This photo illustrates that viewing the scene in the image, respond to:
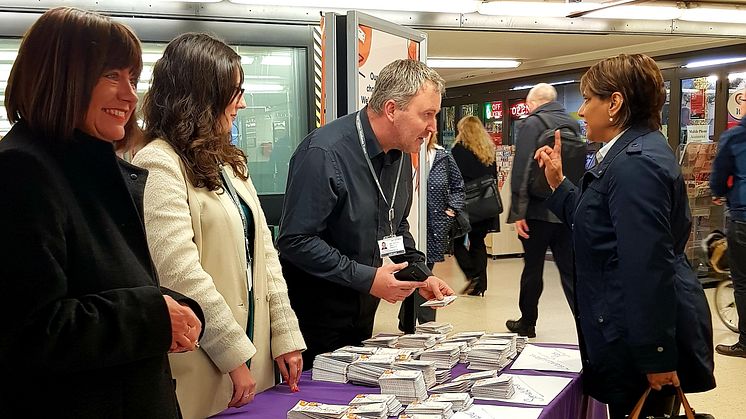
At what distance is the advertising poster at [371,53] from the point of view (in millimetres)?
4078

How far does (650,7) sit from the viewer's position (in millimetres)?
6590

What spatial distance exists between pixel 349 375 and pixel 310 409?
0.35 metres

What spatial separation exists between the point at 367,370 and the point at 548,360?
71cm

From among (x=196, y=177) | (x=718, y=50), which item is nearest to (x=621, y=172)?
(x=196, y=177)

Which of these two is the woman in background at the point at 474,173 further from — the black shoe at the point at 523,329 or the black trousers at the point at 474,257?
the black shoe at the point at 523,329

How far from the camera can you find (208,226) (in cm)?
187

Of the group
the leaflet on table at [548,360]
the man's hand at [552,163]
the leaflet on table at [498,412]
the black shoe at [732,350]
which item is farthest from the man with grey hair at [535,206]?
the leaflet on table at [498,412]

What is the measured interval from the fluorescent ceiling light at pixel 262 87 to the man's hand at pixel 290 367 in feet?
13.0

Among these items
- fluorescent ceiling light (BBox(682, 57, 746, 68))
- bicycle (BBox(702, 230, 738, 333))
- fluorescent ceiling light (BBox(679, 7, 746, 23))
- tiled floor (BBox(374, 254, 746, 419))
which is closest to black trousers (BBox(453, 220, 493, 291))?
tiled floor (BBox(374, 254, 746, 419))

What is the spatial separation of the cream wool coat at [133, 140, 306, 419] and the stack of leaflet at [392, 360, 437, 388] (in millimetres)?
422

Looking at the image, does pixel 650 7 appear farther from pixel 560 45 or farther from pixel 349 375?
pixel 349 375

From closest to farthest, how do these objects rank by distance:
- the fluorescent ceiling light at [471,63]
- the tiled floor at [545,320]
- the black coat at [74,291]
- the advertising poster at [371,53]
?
the black coat at [74,291] < the advertising poster at [371,53] < the tiled floor at [545,320] < the fluorescent ceiling light at [471,63]

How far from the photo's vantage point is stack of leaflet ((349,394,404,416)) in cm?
186

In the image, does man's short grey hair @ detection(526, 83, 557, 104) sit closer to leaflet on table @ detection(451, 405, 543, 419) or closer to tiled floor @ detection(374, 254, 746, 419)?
tiled floor @ detection(374, 254, 746, 419)
